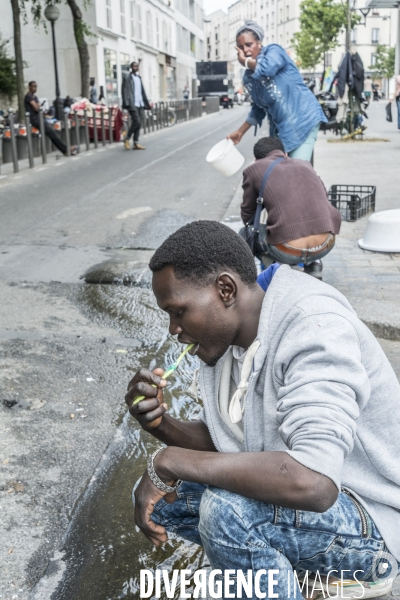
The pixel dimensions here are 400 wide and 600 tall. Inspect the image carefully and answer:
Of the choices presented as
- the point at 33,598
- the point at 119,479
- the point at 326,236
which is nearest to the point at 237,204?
the point at 326,236

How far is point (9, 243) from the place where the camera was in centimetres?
737

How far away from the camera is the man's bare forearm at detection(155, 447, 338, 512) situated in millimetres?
1633

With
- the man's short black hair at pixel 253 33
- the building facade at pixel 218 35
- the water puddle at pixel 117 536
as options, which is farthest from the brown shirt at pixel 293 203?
the building facade at pixel 218 35

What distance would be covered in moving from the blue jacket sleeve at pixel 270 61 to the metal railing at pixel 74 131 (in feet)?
24.3

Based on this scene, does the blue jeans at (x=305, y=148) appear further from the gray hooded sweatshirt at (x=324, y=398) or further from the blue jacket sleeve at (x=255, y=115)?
the gray hooded sweatshirt at (x=324, y=398)

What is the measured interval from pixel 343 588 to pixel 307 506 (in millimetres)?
570

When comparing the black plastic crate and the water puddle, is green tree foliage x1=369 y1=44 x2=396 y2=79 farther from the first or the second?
the water puddle

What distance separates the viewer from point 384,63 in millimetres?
76625

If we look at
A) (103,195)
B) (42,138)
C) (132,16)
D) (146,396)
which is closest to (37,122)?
(42,138)

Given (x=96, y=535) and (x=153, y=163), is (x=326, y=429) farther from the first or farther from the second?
(x=153, y=163)

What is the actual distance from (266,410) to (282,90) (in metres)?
5.09

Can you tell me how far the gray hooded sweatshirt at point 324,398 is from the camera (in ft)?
5.33

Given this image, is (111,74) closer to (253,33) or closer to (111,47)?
(111,47)

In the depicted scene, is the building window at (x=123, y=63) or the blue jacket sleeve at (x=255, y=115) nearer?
the blue jacket sleeve at (x=255, y=115)
